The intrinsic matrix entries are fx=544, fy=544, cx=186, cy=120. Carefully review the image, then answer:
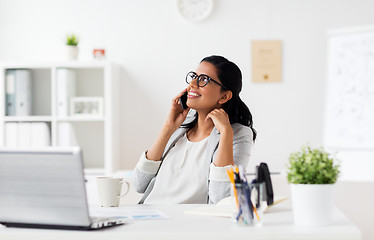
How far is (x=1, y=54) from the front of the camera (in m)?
4.09

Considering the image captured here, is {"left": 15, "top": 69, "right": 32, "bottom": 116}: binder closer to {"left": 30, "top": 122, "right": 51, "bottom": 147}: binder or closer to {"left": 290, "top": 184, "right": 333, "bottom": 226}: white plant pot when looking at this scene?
{"left": 30, "top": 122, "right": 51, "bottom": 147}: binder

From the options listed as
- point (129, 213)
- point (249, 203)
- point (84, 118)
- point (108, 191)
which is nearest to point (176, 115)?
point (108, 191)

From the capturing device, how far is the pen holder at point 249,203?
1350 mm

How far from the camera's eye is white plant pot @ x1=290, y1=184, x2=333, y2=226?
1319mm

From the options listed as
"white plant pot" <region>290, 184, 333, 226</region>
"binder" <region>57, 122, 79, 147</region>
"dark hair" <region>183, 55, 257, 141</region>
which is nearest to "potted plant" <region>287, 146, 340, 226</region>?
"white plant pot" <region>290, 184, 333, 226</region>

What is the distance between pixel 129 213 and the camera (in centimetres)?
156

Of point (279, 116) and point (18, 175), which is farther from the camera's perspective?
point (279, 116)

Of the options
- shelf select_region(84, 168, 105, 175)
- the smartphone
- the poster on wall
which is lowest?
shelf select_region(84, 168, 105, 175)

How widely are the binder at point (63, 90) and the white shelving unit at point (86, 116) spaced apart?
0.08 feet

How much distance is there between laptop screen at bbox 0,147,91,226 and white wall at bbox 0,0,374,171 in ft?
8.74

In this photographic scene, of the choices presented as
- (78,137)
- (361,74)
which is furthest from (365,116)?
(78,137)

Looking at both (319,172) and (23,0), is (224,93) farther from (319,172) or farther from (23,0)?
(23,0)

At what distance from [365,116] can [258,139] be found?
76cm

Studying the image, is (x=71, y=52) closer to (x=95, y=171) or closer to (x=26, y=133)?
(x=26, y=133)
